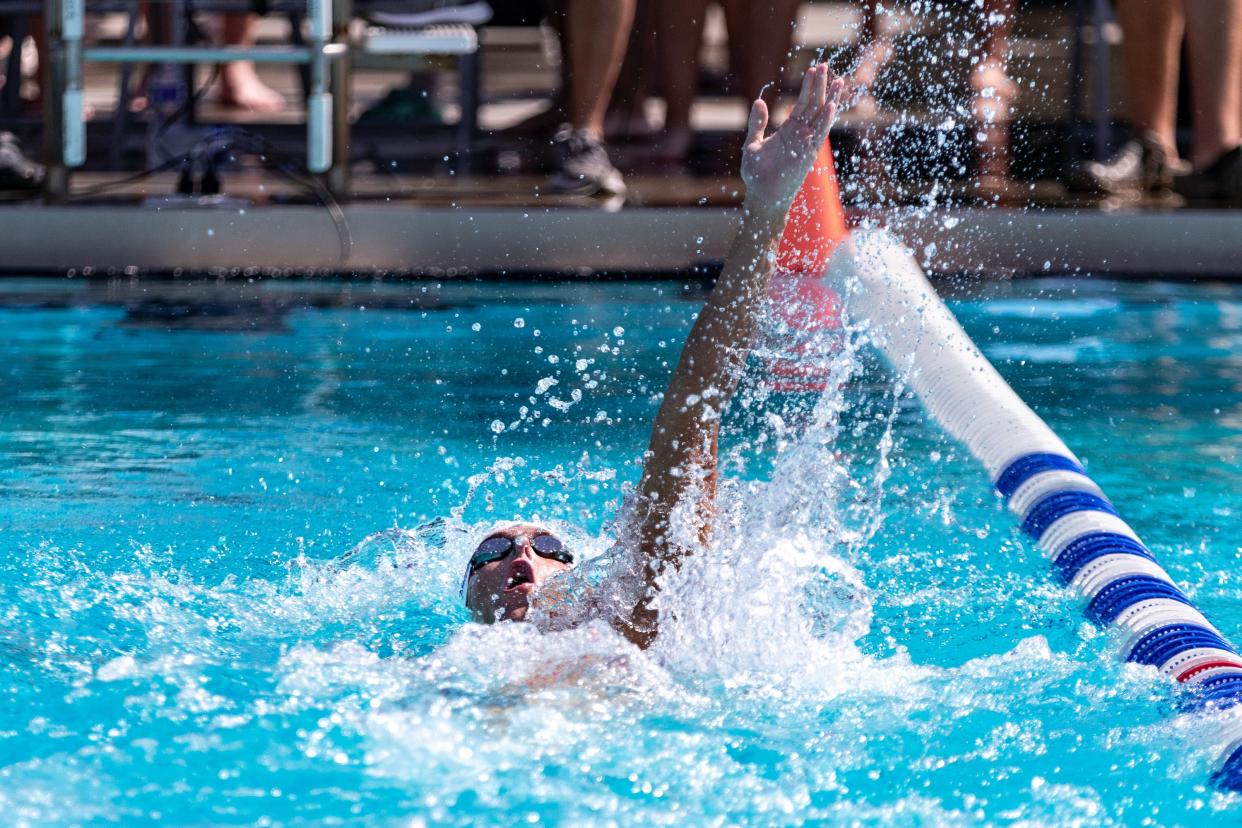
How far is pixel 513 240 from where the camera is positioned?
239 inches

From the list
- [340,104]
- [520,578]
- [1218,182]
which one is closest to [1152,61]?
[1218,182]

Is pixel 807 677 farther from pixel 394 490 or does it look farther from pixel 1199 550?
pixel 394 490

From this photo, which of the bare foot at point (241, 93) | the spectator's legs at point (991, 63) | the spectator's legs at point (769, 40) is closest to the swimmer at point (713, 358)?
the spectator's legs at point (769, 40)

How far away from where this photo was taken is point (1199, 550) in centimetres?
343

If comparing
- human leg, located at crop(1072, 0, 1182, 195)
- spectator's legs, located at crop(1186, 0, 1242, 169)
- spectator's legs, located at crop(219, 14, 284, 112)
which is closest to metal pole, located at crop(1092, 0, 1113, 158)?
human leg, located at crop(1072, 0, 1182, 195)

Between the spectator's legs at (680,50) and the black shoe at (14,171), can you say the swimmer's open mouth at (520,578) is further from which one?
the black shoe at (14,171)

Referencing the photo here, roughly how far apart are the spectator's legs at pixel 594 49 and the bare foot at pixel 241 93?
3.01m

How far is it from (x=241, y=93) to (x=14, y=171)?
7.84ft

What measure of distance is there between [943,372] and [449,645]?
5.19 ft

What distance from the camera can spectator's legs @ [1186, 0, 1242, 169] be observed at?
601 centimetres

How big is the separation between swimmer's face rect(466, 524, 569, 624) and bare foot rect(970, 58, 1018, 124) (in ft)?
14.1

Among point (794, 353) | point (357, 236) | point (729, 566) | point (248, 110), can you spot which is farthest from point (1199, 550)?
point (248, 110)

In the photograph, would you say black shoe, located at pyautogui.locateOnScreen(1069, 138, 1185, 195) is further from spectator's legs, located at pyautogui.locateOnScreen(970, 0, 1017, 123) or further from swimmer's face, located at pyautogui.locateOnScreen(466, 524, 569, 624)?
swimmer's face, located at pyautogui.locateOnScreen(466, 524, 569, 624)

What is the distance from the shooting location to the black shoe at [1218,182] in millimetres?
6062
